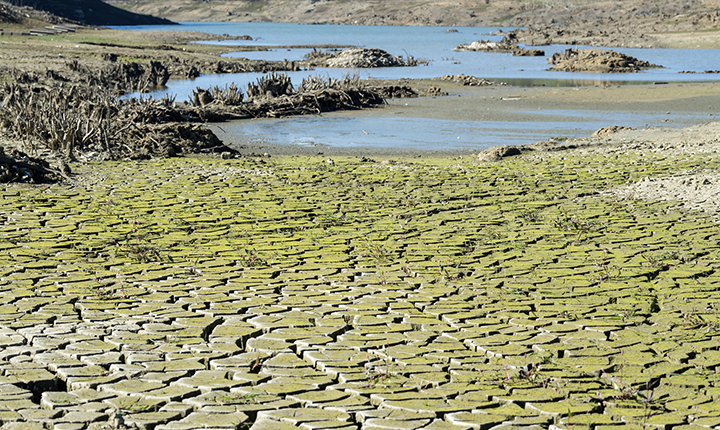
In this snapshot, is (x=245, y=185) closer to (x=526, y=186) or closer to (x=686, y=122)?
(x=526, y=186)

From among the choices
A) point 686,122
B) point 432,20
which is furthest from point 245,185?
point 432,20

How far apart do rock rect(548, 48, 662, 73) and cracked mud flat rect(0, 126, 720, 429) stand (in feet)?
103

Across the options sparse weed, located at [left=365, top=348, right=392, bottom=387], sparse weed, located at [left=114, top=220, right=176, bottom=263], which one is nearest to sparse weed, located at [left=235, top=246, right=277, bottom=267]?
sparse weed, located at [left=114, top=220, right=176, bottom=263]

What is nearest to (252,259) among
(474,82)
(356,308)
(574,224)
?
(356,308)

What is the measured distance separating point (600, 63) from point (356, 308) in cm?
3907

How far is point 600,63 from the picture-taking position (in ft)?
137

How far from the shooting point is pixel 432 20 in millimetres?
147875

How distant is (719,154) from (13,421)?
1303 centimetres

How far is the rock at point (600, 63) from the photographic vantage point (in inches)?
1596

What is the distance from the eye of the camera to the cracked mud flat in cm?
439

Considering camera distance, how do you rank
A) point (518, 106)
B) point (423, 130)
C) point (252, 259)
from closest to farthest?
1. point (252, 259)
2. point (423, 130)
3. point (518, 106)

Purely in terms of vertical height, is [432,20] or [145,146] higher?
[432,20]

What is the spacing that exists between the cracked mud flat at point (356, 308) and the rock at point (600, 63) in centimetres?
3150

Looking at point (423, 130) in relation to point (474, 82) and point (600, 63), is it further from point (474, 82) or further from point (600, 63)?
point (600, 63)
